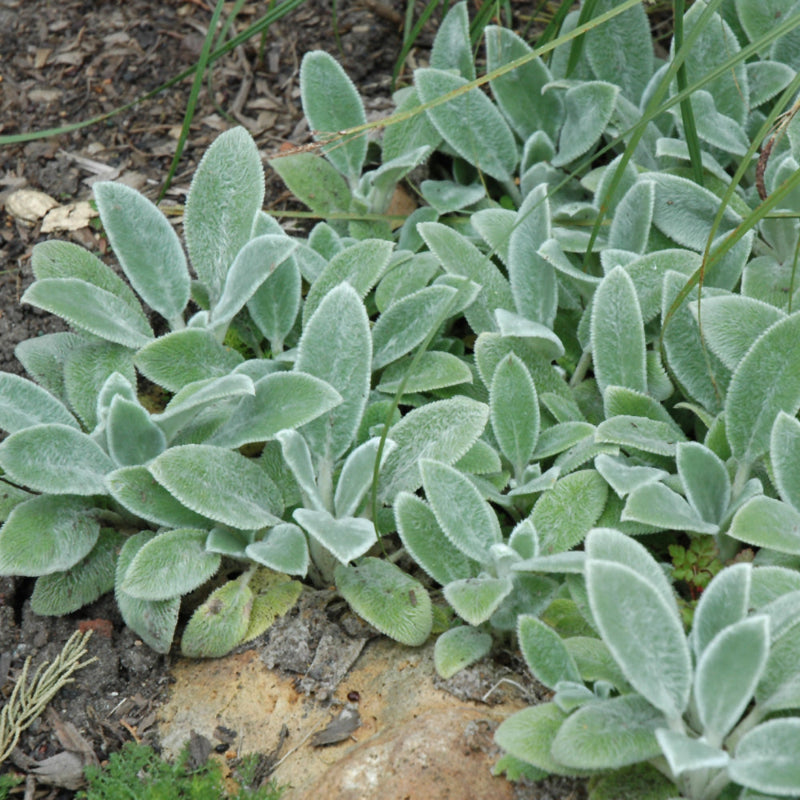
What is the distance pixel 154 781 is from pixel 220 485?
538 mm

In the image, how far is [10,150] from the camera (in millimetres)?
2744

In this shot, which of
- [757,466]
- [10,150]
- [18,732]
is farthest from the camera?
[10,150]

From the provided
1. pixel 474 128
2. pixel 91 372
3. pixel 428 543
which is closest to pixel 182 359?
pixel 91 372

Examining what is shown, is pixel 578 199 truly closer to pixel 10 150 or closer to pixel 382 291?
pixel 382 291

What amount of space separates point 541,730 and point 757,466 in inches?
30.4

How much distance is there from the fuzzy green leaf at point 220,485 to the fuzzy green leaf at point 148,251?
1.65 ft

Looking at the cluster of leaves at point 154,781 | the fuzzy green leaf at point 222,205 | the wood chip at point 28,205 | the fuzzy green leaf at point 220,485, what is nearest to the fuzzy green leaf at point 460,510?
the fuzzy green leaf at point 220,485

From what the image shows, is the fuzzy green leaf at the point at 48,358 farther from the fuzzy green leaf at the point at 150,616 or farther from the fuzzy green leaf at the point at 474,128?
the fuzzy green leaf at the point at 474,128

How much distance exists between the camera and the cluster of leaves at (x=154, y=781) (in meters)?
1.57

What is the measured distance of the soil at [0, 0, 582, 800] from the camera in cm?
258

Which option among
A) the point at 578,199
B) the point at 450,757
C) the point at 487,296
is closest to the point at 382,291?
the point at 487,296

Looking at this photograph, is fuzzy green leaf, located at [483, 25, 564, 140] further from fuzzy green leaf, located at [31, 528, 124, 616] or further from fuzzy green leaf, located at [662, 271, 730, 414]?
fuzzy green leaf, located at [31, 528, 124, 616]

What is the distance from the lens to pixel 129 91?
288cm

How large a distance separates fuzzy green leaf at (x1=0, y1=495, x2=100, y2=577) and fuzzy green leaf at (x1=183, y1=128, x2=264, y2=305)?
1.97 ft
